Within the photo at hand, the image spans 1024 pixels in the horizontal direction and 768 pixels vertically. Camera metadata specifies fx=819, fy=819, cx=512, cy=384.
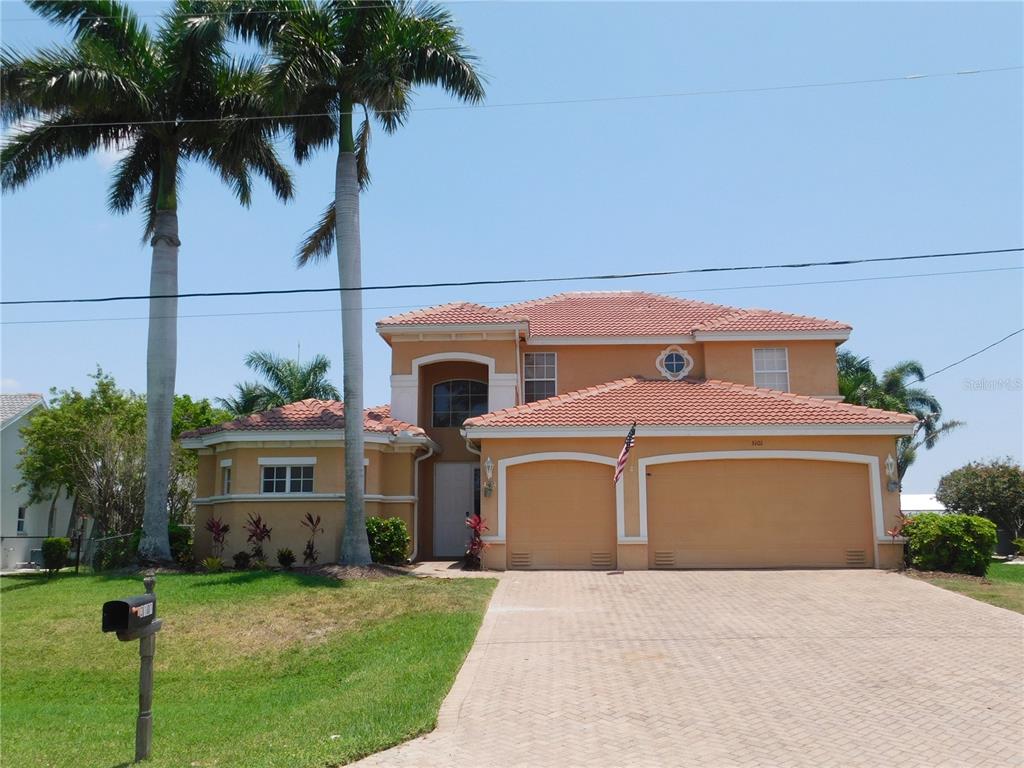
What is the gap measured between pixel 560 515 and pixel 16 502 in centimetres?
2687

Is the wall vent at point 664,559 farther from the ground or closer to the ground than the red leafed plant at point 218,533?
closer to the ground

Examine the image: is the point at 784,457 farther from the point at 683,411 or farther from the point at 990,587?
the point at 990,587

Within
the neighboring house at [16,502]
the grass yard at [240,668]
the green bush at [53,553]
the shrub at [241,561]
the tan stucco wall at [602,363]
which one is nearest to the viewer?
the grass yard at [240,668]

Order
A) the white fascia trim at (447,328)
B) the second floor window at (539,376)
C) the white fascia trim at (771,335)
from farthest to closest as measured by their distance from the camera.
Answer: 1. the second floor window at (539,376)
2. the white fascia trim at (771,335)
3. the white fascia trim at (447,328)

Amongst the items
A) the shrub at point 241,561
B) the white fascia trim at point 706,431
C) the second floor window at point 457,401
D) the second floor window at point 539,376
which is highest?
the second floor window at point 539,376

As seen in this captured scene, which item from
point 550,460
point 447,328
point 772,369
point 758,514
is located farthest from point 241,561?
point 772,369

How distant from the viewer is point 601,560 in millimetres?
18969

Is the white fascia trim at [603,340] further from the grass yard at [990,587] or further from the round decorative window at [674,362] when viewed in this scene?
the grass yard at [990,587]

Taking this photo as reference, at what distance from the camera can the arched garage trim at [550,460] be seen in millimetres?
18766

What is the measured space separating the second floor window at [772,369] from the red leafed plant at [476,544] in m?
9.80

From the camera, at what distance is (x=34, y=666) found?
40.8 ft

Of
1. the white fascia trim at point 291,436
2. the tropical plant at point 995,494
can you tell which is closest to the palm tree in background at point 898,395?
the tropical plant at point 995,494

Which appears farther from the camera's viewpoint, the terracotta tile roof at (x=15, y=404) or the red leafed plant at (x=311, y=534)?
the terracotta tile roof at (x=15, y=404)

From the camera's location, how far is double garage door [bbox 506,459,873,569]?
1881cm
